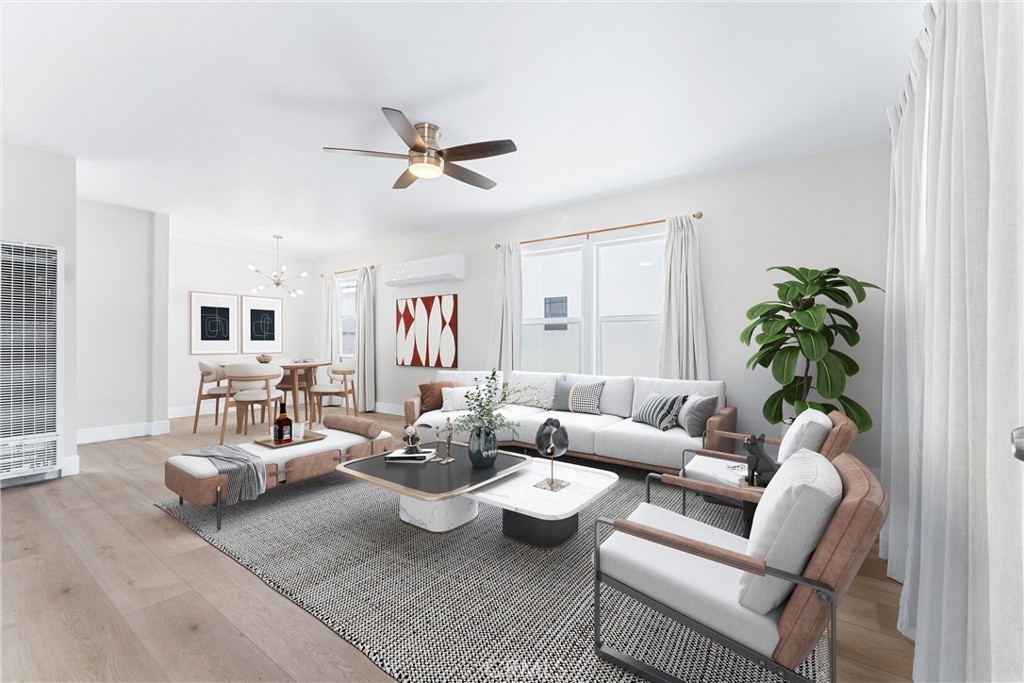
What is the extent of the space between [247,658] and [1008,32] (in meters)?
3.03

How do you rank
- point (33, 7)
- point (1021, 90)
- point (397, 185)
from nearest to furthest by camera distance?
point (1021, 90), point (33, 7), point (397, 185)

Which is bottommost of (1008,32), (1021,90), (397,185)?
(1021,90)

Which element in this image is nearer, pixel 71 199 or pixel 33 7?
pixel 33 7

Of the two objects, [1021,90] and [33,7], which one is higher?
[33,7]

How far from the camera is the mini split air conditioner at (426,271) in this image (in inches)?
241

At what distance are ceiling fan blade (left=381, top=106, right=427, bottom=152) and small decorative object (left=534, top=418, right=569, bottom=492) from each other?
199 cm

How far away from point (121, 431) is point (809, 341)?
7367mm

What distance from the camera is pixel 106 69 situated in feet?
8.41

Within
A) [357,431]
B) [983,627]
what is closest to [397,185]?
[357,431]

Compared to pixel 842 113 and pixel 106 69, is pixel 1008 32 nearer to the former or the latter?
pixel 842 113

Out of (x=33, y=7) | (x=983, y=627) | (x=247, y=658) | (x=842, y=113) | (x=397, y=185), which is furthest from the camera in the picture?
(x=397, y=185)

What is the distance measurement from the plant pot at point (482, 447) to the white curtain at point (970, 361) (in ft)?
6.69

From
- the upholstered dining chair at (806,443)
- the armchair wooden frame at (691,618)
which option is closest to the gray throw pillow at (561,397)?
the upholstered dining chair at (806,443)

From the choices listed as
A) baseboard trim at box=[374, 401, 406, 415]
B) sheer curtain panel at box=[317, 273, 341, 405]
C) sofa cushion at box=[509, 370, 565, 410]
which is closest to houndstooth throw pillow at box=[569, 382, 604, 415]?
sofa cushion at box=[509, 370, 565, 410]
